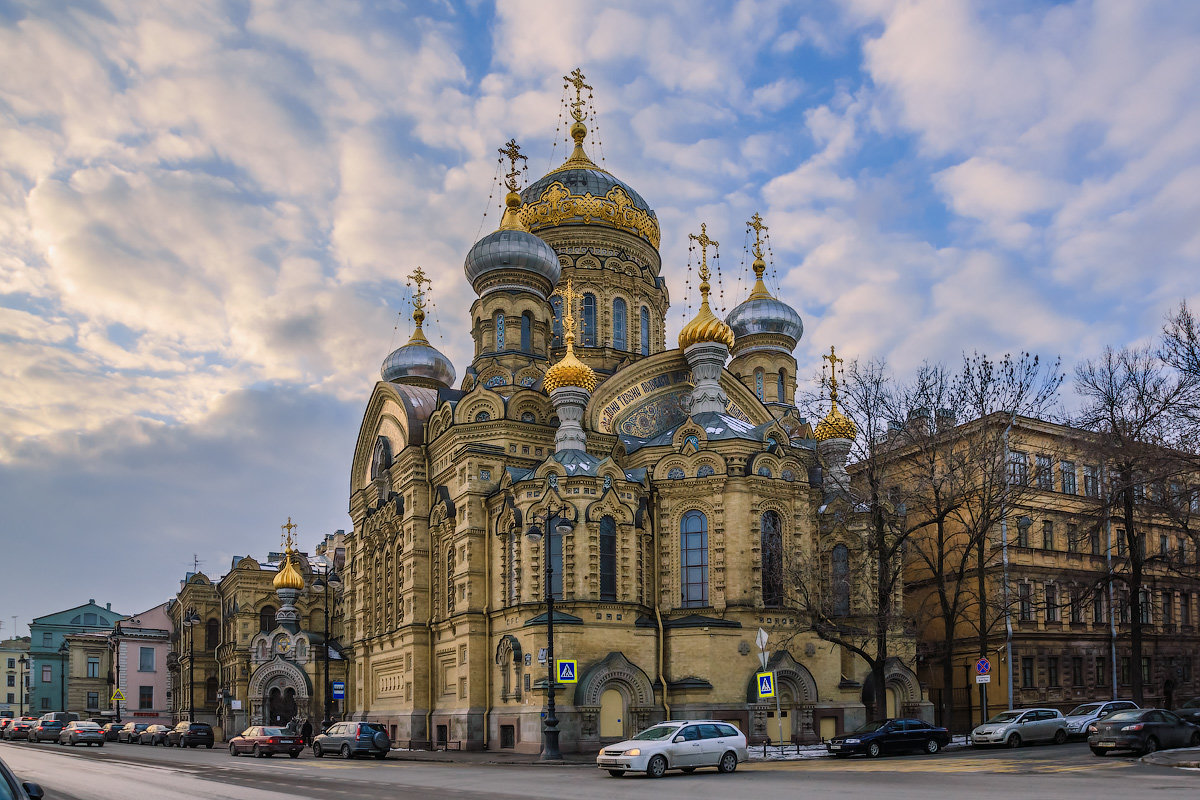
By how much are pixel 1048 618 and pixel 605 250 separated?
74.3 feet

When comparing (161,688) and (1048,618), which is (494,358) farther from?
(161,688)

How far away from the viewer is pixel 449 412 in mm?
36844

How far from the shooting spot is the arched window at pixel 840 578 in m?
33.7

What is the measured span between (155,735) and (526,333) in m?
23.3

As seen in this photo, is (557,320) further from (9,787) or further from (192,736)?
(9,787)

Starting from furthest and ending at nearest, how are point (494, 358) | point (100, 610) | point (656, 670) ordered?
point (100, 610), point (494, 358), point (656, 670)

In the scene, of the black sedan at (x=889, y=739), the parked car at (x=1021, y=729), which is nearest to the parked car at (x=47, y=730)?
the black sedan at (x=889, y=739)

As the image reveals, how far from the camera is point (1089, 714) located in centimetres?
3048

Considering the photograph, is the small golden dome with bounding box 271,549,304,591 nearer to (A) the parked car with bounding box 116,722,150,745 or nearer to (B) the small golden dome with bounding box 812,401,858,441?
(A) the parked car with bounding box 116,722,150,745

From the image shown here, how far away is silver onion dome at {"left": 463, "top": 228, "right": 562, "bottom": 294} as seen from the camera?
133 ft

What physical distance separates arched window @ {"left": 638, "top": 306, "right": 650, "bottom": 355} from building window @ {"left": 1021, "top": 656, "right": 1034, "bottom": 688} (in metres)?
18.9

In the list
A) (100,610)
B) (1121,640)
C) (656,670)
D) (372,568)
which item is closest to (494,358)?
(372,568)

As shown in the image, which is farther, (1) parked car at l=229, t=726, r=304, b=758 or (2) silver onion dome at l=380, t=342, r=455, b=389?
(2) silver onion dome at l=380, t=342, r=455, b=389

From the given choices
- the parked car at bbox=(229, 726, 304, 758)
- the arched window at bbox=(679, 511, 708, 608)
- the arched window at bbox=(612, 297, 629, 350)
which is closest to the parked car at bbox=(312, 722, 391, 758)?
the parked car at bbox=(229, 726, 304, 758)
